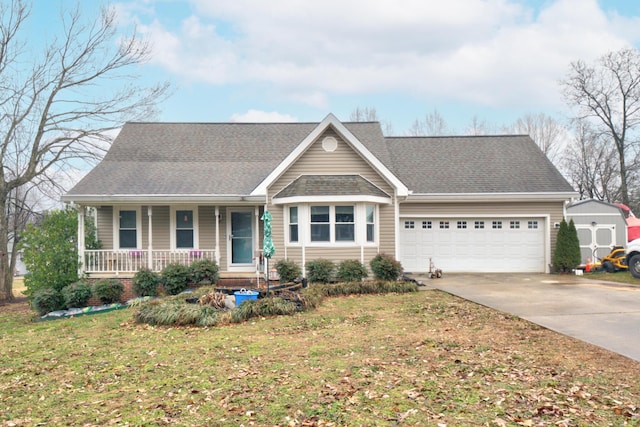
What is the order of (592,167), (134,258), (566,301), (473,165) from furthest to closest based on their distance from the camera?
(592,167), (473,165), (134,258), (566,301)

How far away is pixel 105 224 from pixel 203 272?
4.58 meters

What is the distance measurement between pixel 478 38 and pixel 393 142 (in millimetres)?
5459

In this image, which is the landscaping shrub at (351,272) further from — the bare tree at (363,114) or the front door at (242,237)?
the bare tree at (363,114)

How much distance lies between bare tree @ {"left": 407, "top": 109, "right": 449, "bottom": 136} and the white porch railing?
32201 mm

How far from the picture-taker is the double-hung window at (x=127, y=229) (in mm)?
16156

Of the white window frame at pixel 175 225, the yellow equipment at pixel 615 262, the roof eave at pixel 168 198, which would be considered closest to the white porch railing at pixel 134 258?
the white window frame at pixel 175 225

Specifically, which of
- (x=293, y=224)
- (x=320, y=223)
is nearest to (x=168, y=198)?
(x=293, y=224)

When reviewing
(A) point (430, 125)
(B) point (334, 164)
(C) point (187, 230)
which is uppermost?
(A) point (430, 125)

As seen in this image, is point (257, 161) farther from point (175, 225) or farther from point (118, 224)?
point (118, 224)

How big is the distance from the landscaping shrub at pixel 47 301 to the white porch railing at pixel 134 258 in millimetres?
1709

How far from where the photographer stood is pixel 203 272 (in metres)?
14.3

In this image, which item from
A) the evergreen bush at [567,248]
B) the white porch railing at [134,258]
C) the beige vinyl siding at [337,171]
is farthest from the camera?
the evergreen bush at [567,248]

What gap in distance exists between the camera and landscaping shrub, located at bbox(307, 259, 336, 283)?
1405cm

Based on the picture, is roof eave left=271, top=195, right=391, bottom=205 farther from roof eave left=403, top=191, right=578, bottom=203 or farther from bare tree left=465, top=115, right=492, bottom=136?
bare tree left=465, top=115, right=492, bottom=136
